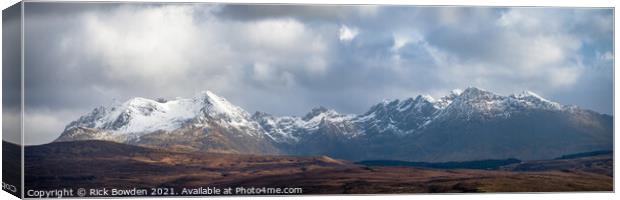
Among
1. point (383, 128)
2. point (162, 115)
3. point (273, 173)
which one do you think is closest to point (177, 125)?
point (162, 115)

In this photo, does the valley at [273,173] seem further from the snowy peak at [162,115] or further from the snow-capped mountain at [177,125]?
the snowy peak at [162,115]

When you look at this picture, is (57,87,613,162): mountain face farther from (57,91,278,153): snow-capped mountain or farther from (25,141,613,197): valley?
(25,141,613,197): valley

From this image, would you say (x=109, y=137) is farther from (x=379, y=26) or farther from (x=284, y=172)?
(x=379, y=26)

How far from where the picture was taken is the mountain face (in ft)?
87.5

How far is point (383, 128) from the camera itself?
2758cm

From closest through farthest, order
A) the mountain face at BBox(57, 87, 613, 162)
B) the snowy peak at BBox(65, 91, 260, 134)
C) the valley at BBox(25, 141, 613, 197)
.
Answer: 1. the valley at BBox(25, 141, 613, 197)
2. the snowy peak at BBox(65, 91, 260, 134)
3. the mountain face at BBox(57, 87, 613, 162)

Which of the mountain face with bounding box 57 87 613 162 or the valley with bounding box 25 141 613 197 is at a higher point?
the mountain face with bounding box 57 87 613 162

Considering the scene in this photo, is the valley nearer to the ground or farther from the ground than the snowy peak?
nearer to the ground

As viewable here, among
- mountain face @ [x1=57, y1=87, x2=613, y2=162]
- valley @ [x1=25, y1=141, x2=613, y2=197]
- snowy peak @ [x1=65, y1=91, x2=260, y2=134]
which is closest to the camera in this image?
valley @ [x1=25, y1=141, x2=613, y2=197]

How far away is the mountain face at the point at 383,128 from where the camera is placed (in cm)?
2667

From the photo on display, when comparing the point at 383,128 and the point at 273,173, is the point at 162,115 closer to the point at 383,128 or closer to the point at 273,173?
the point at 273,173

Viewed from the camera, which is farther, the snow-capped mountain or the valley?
the snow-capped mountain

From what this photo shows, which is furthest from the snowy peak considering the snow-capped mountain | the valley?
the valley

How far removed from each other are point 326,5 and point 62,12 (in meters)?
5.20
